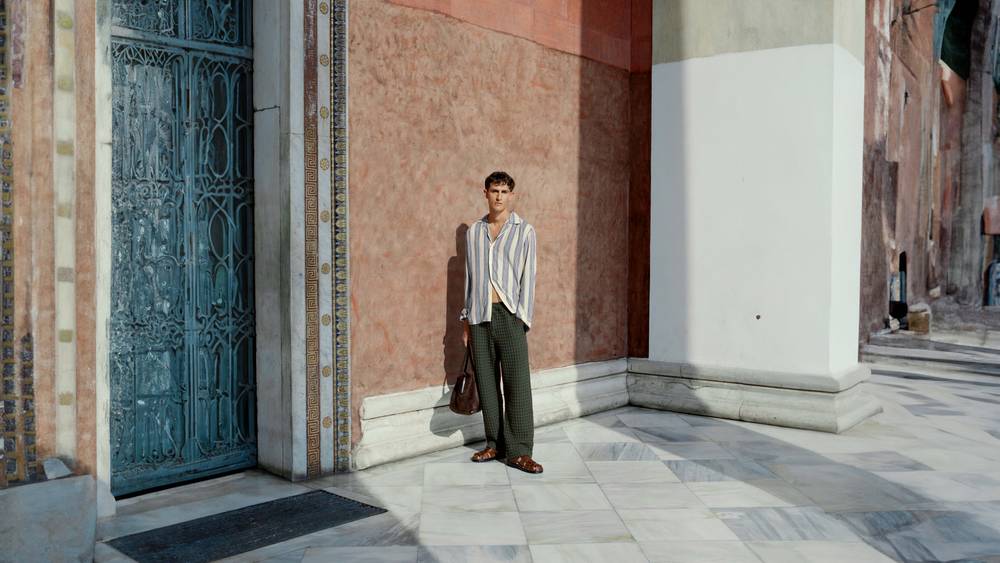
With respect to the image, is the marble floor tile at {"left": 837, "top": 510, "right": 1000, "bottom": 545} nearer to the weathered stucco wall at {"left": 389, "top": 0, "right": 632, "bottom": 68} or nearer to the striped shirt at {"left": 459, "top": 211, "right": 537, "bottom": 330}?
the striped shirt at {"left": 459, "top": 211, "right": 537, "bottom": 330}

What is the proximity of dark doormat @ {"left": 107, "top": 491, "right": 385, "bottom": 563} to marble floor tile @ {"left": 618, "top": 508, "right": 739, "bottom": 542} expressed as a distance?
1236 mm

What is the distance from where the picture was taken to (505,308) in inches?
186

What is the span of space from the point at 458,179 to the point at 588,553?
2.79 metres

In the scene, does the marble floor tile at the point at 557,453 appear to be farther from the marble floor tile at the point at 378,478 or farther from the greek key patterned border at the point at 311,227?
the greek key patterned border at the point at 311,227

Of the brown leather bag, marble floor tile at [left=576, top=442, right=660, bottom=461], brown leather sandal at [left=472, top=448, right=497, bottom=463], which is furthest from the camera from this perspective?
marble floor tile at [left=576, top=442, right=660, bottom=461]

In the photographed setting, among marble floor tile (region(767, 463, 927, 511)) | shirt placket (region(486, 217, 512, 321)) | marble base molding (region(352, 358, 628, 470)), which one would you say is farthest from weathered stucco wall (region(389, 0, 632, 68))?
marble floor tile (region(767, 463, 927, 511))

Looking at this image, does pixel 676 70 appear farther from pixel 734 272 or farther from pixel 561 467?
pixel 561 467

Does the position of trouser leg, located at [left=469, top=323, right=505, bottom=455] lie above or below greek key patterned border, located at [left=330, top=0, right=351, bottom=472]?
below

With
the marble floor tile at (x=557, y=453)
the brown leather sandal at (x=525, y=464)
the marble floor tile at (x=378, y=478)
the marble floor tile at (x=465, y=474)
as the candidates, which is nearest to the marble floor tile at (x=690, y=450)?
the marble floor tile at (x=557, y=453)

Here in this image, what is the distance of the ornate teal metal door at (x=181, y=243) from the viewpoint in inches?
164

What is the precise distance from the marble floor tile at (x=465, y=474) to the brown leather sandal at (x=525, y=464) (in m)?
0.06

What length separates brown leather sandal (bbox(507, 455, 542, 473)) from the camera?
466 centimetres

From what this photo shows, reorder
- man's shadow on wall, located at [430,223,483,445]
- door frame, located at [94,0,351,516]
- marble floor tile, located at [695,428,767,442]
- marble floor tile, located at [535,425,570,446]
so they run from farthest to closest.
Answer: marble floor tile, located at [695,428,767,442] → marble floor tile, located at [535,425,570,446] → man's shadow on wall, located at [430,223,483,445] → door frame, located at [94,0,351,516]

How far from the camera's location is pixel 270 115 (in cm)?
447
